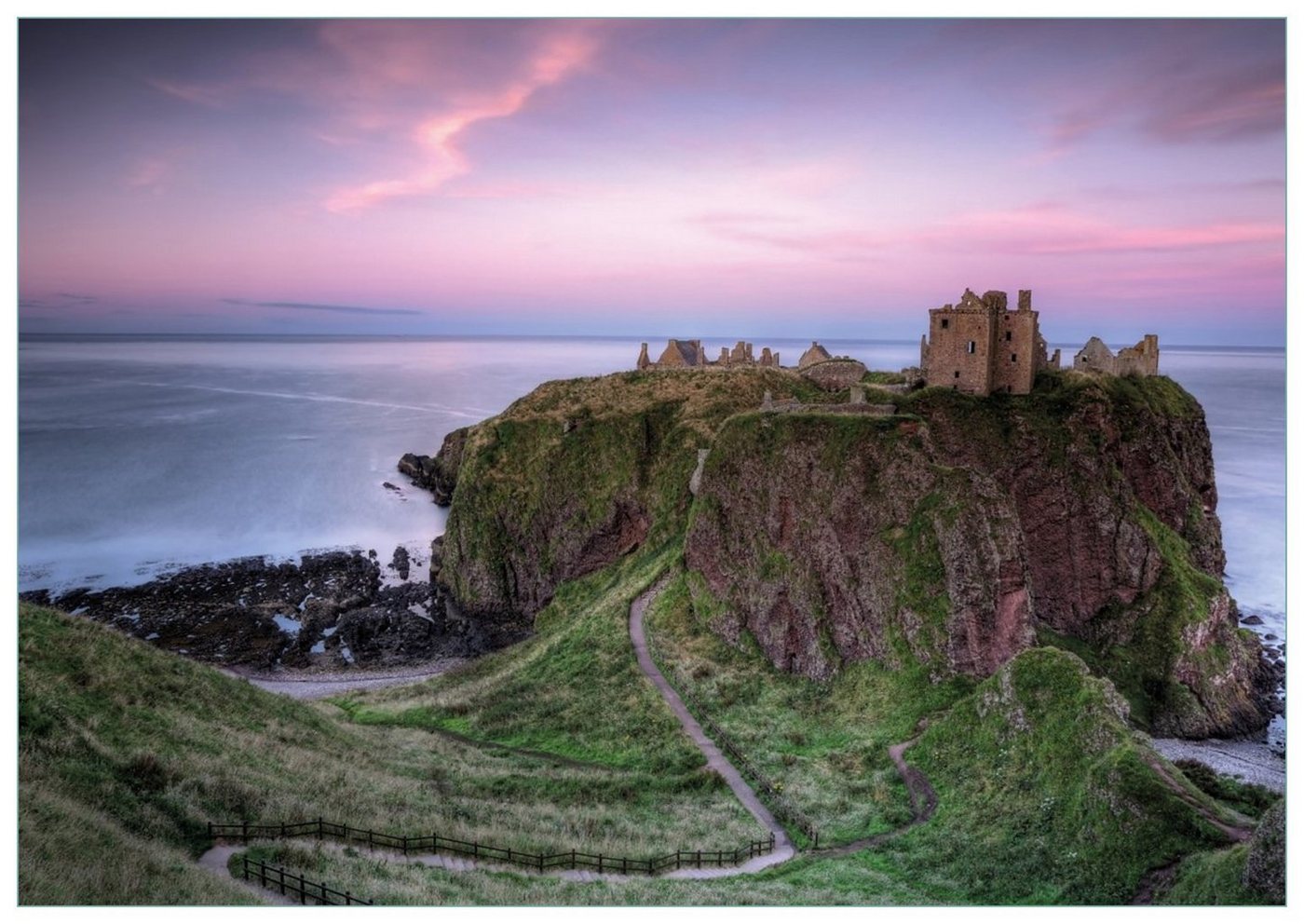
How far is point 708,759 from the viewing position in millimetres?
24766

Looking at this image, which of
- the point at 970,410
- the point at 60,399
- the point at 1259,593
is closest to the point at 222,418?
the point at 60,399

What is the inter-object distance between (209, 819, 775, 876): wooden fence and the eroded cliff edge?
13.6 m

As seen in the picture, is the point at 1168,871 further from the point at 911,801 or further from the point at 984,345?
the point at 984,345

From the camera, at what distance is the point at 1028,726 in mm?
20219

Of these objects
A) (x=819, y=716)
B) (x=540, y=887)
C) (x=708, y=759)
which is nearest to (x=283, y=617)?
(x=708, y=759)

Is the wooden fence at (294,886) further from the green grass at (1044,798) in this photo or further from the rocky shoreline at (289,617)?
the rocky shoreline at (289,617)

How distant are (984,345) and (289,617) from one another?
1545 inches

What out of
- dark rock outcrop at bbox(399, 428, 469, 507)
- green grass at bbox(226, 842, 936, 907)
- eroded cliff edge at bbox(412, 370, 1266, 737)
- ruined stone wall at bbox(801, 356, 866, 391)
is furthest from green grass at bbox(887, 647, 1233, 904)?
dark rock outcrop at bbox(399, 428, 469, 507)

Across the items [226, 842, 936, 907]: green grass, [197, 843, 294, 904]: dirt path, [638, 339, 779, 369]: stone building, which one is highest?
[638, 339, 779, 369]: stone building

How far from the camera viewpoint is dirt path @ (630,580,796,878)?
1764cm

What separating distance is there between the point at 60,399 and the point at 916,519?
367 ft

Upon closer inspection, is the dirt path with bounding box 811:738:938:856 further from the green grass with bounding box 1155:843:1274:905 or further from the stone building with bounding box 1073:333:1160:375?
the stone building with bounding box 1073:333:1160:375

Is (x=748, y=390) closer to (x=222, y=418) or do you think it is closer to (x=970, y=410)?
(x=970, y=410)

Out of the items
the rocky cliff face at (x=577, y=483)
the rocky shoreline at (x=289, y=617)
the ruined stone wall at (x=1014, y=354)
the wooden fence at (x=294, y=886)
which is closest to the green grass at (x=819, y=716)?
the wooden fence at (x=294, y=886)
